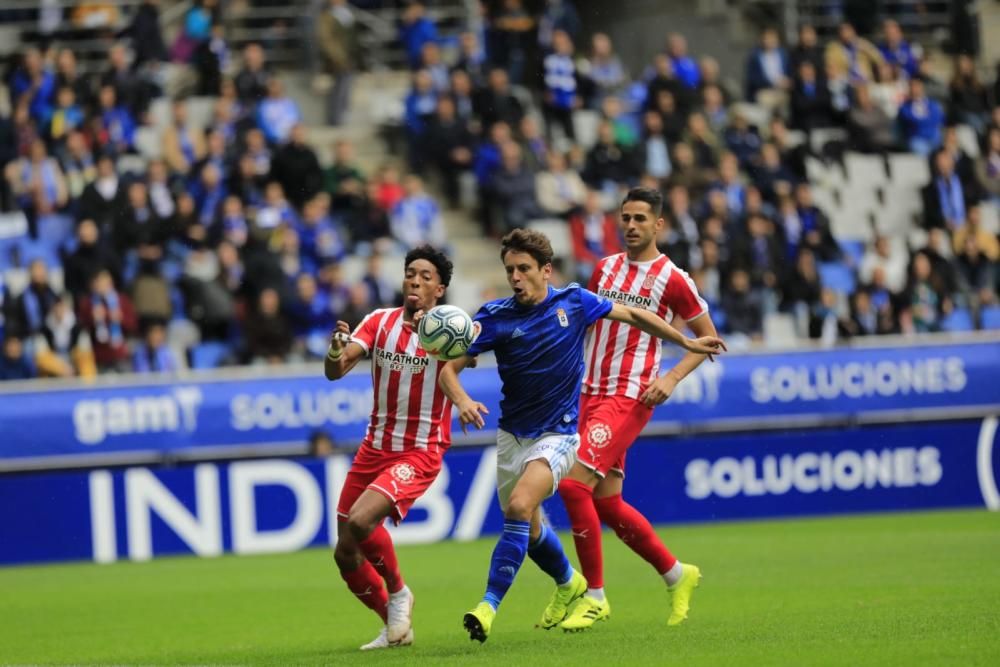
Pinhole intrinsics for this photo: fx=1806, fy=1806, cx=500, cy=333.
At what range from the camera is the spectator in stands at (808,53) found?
25266 millimetres

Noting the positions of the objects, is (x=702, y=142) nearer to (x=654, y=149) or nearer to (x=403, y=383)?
(x=654, y=149)

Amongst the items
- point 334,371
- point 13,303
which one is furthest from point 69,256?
point 334,371

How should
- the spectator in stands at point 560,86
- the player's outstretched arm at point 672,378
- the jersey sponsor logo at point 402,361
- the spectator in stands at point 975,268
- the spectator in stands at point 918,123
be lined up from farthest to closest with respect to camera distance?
the spectator in stands at point 918,123
the spectator in stands at point 560,86
the spectator in stands at point 975,268
the player's outstretched arm at point 672,378
the jersey sponsor logo at point 402,361

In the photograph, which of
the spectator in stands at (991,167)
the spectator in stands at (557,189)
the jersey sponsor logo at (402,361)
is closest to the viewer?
the jersey sponsor logo at (402,361)

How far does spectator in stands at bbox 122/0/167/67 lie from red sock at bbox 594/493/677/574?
552 inches

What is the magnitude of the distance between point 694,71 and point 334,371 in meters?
16.4

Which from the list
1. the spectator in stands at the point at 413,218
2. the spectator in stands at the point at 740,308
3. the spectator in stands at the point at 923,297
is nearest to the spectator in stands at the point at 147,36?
the spectator in stands at the point at 413,218

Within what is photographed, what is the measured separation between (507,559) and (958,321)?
14.6 metres

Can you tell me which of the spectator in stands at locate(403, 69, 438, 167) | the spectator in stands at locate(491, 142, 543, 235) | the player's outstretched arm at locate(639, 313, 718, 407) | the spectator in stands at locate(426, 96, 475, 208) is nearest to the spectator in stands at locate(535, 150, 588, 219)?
the spectator in stands at locate(491, 142, 543, 235)

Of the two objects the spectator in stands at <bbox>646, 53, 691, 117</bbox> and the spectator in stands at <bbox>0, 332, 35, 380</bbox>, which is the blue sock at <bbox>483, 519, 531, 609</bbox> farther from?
the spectator in stands at <bbox>646, 53, 691, 117</bbox>

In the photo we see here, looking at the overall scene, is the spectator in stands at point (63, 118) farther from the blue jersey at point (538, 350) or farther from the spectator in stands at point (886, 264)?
the blue jersey at point (538, 350)

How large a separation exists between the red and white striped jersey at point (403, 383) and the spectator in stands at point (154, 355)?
9.62m

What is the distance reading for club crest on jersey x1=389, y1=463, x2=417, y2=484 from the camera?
9859 mm

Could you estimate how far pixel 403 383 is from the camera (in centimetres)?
1010
